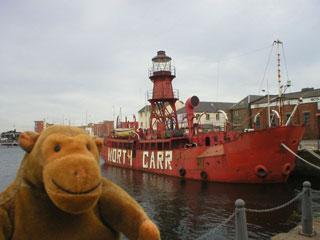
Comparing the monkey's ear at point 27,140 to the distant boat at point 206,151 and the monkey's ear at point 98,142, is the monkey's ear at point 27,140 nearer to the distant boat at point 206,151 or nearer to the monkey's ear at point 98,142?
the monkey's ear at point 98,142

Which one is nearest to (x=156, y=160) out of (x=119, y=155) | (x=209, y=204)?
(x=119, y=155)

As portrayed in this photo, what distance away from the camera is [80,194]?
8.73 feet

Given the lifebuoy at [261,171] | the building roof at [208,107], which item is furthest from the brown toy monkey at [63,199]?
the building roof at [208,107]

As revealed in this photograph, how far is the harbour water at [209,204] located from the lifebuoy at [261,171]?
2.38 ft

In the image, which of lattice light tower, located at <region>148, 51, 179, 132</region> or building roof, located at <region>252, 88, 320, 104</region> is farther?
building roof, located at <region>252, 88, 320, 104</region>

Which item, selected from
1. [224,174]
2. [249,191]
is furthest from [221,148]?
[249,191]

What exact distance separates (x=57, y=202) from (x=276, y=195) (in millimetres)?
15349

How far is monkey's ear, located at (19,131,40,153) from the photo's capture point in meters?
3.25

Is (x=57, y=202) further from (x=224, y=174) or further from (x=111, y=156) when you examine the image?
(x=111, y=156)

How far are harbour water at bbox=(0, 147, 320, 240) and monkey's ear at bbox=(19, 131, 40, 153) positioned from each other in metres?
8.47

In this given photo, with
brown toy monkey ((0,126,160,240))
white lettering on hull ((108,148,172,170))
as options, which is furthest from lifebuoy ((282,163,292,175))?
brown toy monkey ((0,126,160,240))

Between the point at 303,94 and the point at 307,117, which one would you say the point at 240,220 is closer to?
the point at 307,117

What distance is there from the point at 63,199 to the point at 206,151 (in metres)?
17.4

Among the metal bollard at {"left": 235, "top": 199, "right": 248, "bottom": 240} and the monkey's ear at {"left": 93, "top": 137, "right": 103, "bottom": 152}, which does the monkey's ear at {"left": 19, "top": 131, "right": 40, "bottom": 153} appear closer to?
the monkey's ear at {"left": 93, "top": 137, "right": 103, "bottom": 152}
